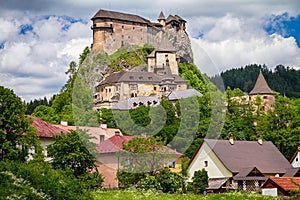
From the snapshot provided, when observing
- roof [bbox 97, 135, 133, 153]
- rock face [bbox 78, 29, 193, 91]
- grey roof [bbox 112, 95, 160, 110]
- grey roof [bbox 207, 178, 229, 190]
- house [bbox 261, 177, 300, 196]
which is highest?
rock face [bbox 78, 29, 193, 91]

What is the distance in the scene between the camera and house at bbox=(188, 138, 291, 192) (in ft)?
148

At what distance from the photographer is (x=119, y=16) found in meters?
117

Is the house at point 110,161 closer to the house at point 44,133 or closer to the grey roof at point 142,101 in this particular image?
the house at point 44,133

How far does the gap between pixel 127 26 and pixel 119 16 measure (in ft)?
8.31

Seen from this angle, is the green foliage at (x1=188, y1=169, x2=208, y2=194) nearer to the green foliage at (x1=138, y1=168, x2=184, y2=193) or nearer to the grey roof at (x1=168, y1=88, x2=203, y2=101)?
the green foliage at (x1=138, y1=168, x2=184, y2=193)

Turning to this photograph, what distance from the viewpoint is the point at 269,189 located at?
3309cm

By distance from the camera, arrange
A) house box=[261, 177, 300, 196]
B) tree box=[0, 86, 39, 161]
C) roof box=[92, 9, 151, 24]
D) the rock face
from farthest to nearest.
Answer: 1. roof box=[92, 9, 151, 24]
2. the rock face
3. house box=[261, 177, 300, 196]
4. tree box=[0, 86, 39, 161]

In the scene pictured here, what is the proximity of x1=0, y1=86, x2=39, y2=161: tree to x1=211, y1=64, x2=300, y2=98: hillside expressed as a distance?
134222 millimetres

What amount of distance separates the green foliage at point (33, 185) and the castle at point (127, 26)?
270ft

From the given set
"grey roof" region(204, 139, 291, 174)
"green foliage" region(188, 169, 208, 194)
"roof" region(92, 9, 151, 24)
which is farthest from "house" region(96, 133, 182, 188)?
"roof" region(92, 9, 151, 24)

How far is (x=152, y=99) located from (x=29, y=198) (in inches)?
2848

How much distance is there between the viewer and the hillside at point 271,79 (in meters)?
162

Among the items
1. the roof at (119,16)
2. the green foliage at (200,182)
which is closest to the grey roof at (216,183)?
the green foliage at (200,182)

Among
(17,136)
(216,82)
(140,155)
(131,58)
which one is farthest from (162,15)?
(17,136)
